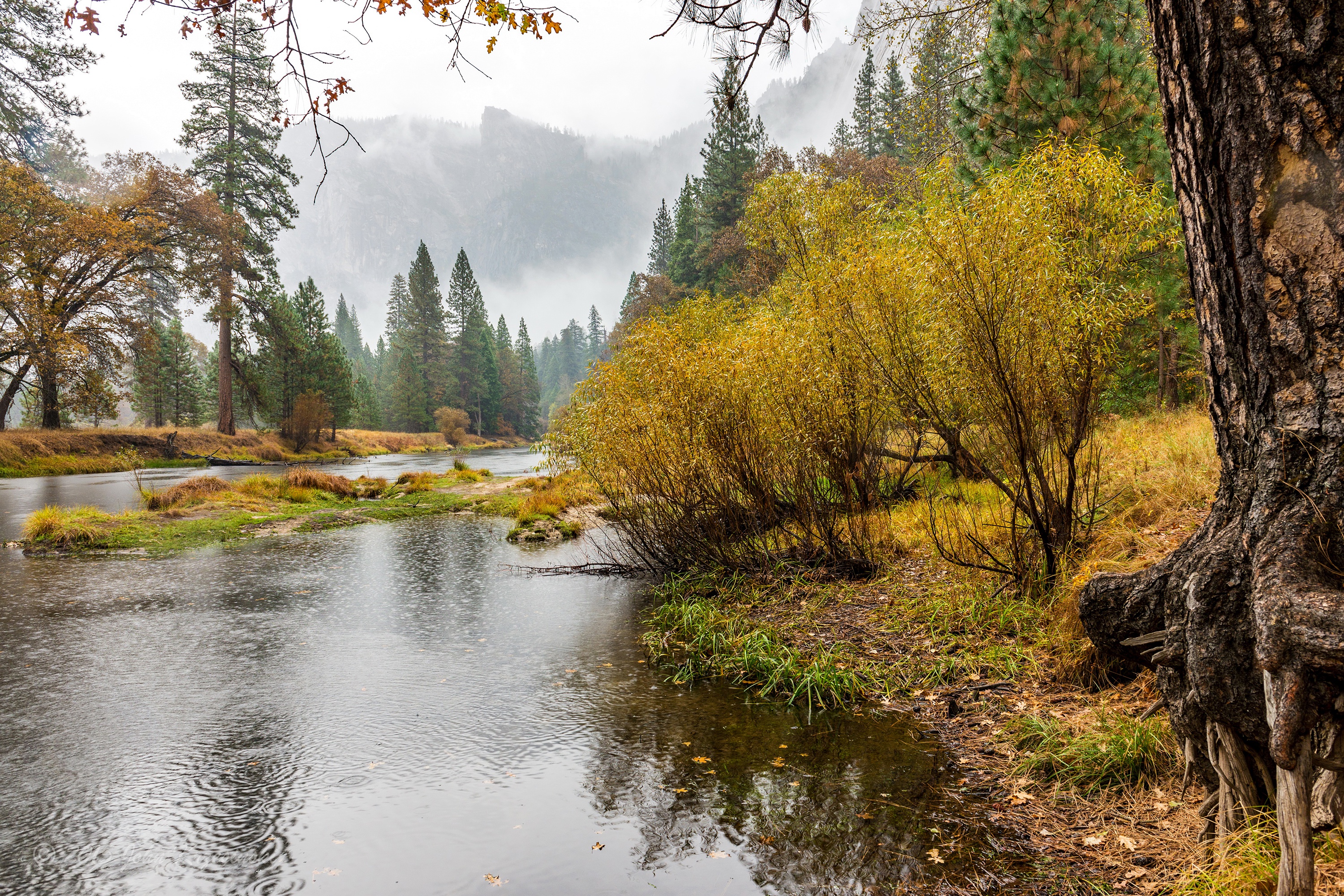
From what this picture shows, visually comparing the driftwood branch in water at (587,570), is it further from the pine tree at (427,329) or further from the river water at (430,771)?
the pine tree at (427,329)

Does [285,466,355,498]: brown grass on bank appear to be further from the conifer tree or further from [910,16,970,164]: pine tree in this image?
the conifer tree

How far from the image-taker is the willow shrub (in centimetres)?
530

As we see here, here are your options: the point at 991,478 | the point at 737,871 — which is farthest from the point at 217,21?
the point at 991,478

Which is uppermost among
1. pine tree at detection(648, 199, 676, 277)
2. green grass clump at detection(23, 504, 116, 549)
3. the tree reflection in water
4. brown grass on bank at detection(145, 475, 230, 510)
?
pine tree at detection(648, 199, 676, 277)

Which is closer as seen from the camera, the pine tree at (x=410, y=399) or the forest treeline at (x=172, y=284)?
the forest treeline at (x=172, y=284)

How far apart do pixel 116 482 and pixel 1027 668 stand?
24469 mm

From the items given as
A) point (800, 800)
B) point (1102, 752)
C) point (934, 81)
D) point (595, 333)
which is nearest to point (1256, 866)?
point (1102, 752)

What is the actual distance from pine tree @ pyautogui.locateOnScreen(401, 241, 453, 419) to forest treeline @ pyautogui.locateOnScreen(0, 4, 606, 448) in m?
4.34

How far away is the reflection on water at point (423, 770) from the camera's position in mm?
3268

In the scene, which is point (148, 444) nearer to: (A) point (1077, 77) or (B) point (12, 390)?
(B) point (12, 390)

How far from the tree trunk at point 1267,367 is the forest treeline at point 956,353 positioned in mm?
2098

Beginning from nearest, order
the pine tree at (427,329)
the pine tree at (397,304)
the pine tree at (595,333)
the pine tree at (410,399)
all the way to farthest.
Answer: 1. the pine tree at (410,399)
2. the pine tree at (427,329)
3. the pine tree at (397,304)
4. the pine tree at (595,333)

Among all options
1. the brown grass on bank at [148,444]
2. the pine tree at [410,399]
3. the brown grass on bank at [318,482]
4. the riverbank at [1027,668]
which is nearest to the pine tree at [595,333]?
the pine tree at [410,399]

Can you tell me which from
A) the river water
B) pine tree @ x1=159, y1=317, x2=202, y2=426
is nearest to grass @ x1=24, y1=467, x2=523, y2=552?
the river water
